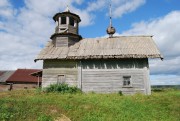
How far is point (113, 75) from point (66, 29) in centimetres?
756

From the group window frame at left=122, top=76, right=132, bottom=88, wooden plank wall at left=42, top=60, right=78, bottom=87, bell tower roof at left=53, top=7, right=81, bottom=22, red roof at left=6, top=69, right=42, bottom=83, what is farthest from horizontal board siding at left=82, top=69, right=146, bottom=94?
red roof at left=6, top=69, right=42, bottom=83

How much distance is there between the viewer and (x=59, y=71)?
20.9 meters

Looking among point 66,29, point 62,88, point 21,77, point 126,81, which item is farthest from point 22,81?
point 126,81

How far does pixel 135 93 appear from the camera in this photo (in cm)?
1972

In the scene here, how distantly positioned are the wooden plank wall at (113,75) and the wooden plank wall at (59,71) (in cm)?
100

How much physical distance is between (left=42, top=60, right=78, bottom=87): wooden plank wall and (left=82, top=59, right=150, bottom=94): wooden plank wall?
3.29 feet

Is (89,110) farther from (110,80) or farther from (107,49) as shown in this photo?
(107,49)

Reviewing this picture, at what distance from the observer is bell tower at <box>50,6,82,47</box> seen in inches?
907

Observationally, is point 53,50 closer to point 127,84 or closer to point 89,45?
point 89,45

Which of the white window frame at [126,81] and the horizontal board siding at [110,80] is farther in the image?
the white window frame at [126,81]

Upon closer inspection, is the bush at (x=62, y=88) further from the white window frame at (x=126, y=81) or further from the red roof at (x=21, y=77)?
the red roof at (x=21, y=77)

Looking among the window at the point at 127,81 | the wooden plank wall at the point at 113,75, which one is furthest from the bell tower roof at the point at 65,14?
the window at the point at 127,81

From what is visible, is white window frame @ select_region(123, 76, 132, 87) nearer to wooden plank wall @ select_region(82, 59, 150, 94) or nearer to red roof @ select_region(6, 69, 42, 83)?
wooden plank wall @ select_region(82, 59, 150, 94)

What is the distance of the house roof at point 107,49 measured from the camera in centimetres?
2019
